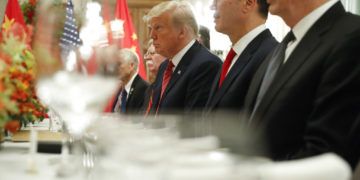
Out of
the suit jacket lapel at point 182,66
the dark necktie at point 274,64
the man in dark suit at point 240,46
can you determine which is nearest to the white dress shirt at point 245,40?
the man in dark suit at point 240,46

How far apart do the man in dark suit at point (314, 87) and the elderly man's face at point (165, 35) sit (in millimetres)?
1469

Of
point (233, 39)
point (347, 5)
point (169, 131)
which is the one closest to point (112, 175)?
point (169, 131)

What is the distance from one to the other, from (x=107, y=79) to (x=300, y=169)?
0.56 m

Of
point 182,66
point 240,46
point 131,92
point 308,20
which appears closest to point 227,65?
point 240,46

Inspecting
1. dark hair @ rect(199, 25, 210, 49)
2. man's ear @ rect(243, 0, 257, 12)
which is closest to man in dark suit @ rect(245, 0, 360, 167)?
man's ear @ rect(243, 0, 257, 12)

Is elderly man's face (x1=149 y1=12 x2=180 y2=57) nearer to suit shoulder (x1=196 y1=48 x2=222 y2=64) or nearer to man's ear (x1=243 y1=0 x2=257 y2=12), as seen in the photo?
suit shoulder (x1=196 y1=48 x2=222 y2=64)

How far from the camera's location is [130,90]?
14.9 feet

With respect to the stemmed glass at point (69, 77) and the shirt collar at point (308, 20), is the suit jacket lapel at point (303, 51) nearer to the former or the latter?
the shirt collar at point (308, 20)

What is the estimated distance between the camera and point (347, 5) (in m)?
5.00

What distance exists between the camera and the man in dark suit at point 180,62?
2.82 meters

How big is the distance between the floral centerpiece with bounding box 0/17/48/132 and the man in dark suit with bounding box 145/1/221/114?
4.53 ft

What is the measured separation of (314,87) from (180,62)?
1.57 meters

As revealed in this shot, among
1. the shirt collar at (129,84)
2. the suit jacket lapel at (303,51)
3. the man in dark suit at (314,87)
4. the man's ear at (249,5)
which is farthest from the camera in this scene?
the shirt collar at (129,84)

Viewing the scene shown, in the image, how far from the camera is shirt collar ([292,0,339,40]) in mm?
1647
